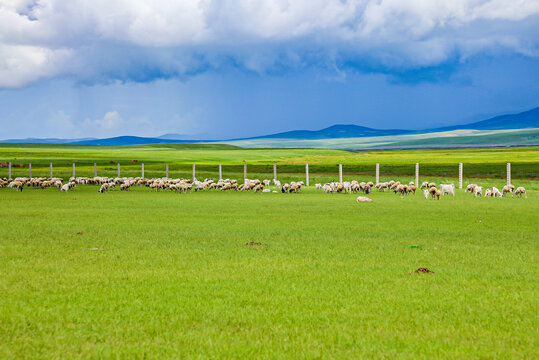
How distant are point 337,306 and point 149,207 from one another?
21475 millimetres

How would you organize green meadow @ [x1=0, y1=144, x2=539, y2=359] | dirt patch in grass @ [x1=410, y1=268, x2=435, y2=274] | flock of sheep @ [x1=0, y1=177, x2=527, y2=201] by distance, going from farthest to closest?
1. flock of sheep @ [x1=0, y1=177, x2=527, y2=201]
2. dirt patch in grass @ [x1=410, y1=268, x2=435, y2=274]
3. green meadow @ [x1=0, y1=144, x2=539, y2=359]

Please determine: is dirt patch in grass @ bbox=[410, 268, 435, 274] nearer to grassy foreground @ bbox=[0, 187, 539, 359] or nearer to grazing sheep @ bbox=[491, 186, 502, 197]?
grassy foreground @ bbox=[0, 187, 539, 359]

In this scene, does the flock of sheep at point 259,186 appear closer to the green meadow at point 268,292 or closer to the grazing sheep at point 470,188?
the grazing sheep at point 470,188

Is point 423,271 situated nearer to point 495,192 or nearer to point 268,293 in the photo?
point 268,293

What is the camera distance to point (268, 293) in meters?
9.45

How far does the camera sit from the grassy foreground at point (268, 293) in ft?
22.9

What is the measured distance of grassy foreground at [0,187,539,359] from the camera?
698 centimetres

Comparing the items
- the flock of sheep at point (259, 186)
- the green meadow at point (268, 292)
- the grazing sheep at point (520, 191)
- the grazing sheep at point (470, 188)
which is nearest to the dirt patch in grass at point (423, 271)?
the green meadow at point (268, 292)

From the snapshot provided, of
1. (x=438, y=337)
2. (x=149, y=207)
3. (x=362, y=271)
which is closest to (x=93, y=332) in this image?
(x=438, y=337)

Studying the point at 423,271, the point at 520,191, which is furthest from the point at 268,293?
the point at 520,191

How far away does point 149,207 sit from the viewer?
28.9 meters

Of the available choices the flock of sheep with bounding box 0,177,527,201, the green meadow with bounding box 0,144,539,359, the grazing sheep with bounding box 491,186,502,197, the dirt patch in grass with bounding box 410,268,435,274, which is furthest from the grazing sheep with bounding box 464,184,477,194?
the dirt patch in grass with bounding box 410,268,435,274

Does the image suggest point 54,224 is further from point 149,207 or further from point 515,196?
point 515,196

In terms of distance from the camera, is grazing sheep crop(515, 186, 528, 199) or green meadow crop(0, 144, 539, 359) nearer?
green meadow crop(0, 144, 539, 359)
